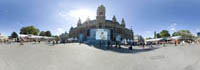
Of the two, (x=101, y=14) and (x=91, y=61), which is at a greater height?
(x=101, y=14)

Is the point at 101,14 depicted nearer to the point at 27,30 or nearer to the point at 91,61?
the point at 91,61

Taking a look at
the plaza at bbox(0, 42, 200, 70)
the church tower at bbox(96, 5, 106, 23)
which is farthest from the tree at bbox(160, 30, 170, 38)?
the plaza at bbox(0, 42, 200, 70)

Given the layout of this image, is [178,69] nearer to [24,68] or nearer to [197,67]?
[197,67]

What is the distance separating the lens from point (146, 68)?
5777mm

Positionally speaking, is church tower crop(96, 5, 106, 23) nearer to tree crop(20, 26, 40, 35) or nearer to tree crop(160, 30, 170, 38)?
tree crop(160, 30, 170, 38)

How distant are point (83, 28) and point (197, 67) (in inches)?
2450

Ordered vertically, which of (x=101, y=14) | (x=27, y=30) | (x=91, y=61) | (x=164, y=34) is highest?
(x=101, y=14)

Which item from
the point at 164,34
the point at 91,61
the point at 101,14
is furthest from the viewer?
the point at 164,34

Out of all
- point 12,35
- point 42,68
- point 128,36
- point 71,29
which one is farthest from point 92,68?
point 12,35

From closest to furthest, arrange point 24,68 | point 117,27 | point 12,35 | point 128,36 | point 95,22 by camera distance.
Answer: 1. point 24,68
2. point 95,22
3. point 117,27
4. point 128,36
5. point 12,35

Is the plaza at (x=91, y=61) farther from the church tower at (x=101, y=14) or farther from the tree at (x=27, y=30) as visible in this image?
the tree at (x=27, y=30)

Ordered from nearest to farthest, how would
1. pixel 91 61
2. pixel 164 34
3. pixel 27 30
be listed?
1. pixel 91 61
2. pixel 27 30
3. pixel 164 34

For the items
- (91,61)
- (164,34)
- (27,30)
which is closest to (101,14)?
(91,61)

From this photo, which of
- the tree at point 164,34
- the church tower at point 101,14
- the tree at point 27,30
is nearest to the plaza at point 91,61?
the church tower at point 101,14
